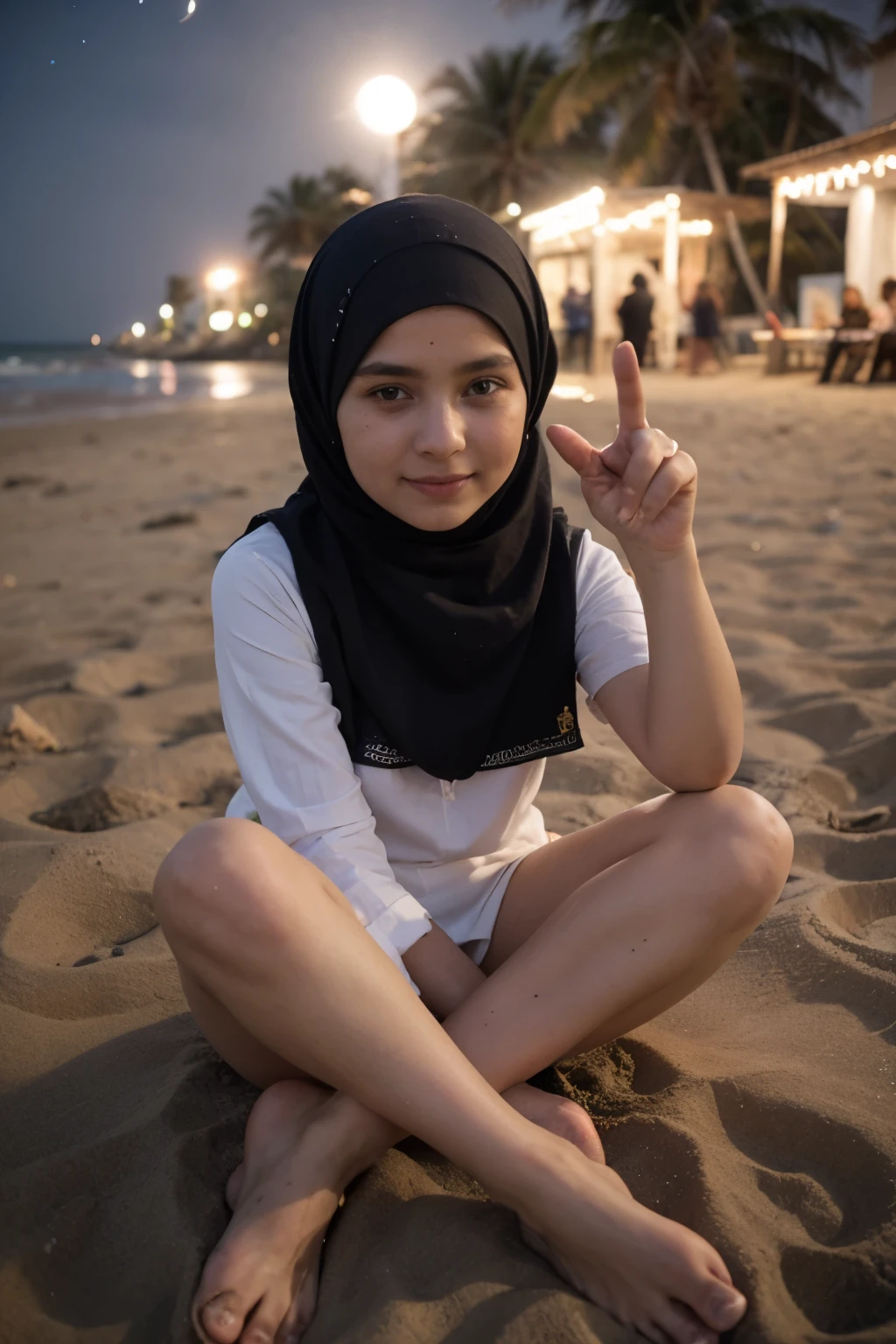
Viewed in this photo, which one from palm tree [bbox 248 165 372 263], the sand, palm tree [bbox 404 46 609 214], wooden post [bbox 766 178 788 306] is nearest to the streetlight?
the sand

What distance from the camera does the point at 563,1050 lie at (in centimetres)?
150

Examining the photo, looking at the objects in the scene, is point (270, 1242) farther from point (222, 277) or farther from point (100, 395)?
point (222, 277)

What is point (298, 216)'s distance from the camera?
48.6m

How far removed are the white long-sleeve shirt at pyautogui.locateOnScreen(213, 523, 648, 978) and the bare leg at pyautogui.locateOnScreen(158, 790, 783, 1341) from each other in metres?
0.15

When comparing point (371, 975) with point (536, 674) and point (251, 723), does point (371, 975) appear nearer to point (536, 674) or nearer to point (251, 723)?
point (251, 723)

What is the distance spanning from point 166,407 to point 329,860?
51.4 ft

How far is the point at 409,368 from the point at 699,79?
19.9 meters

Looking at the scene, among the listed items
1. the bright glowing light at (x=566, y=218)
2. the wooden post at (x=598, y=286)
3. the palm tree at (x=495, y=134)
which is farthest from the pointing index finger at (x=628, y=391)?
the palm tree at (x=495, y=134)

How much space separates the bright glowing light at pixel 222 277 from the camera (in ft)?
226

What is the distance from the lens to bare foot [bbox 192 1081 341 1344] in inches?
46.8

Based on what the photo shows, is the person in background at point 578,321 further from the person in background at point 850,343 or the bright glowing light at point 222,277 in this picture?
the bright glowing light at point 222,277

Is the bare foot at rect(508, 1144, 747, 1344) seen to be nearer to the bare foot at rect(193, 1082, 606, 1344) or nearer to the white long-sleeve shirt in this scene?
the bare foot at rect(193, 1082, 606, 1344)

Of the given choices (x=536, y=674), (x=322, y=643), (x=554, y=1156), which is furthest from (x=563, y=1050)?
(x=322, y=643)

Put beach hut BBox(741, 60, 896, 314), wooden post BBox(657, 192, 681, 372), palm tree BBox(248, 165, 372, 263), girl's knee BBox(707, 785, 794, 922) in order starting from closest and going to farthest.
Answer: girl's knee BBox(707, 785, 794, 922) < beach hut BBox(741, 60, 896, 314) < wooden post BBox(657, 192, 681, 372) < palm tree BBox(248, 165, 372, 263)
